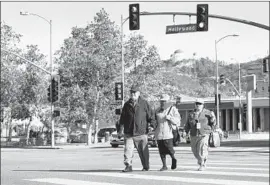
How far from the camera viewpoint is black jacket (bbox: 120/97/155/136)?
11250 mm

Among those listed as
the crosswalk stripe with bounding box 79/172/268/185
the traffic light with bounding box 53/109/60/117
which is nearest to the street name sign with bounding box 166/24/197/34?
the crosswalk stripe with bounding box 79/172/268/185

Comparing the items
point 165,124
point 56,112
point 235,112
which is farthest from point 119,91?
point 235,112

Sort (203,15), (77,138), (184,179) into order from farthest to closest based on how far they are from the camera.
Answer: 1. (77,138)
2. (203,15)
3. (184,179)

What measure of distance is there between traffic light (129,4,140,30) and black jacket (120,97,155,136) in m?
10.3

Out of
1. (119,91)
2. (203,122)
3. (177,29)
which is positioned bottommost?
(203,122)

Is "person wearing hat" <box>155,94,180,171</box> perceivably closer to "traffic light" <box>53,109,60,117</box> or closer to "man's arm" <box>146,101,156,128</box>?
"man's arm" <box>146,101,156,128</box>

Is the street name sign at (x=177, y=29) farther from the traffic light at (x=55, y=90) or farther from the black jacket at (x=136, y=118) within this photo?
the traffic light at (x=55, y=90)

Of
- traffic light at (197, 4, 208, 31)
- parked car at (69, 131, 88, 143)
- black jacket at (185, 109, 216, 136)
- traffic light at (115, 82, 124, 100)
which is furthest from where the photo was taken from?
parked car at (69, 131, 88, 143)

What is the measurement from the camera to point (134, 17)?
21.3 metres

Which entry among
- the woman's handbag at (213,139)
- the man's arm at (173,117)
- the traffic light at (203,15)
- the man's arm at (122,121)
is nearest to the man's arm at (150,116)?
the man's arm at (173,117)

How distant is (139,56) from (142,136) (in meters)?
31.9

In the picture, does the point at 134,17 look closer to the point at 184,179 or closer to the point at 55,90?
the point at 184,179

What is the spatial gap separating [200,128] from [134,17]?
10.2 meters

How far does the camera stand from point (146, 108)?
1136 centimetres
